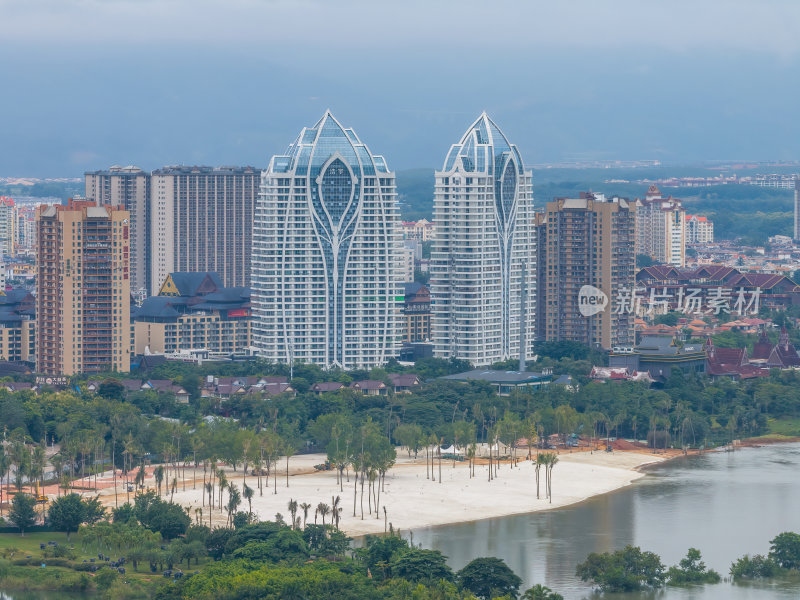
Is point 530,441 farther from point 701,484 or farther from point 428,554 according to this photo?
point 428,554

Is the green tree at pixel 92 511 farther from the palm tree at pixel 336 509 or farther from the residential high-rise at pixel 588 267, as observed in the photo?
the residential high-rise at pixel 588 267

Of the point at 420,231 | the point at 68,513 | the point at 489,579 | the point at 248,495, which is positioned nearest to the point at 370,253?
the point at 248,495

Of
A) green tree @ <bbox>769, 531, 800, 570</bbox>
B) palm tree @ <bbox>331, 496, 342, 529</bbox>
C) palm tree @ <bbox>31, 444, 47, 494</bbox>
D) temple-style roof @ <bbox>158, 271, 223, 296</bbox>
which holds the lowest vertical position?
green tree @ <bbox>769, 531, 800, 570</bbox>

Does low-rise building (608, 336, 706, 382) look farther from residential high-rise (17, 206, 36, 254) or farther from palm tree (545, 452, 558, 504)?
residential high-rise (17, 206, 36, 254)

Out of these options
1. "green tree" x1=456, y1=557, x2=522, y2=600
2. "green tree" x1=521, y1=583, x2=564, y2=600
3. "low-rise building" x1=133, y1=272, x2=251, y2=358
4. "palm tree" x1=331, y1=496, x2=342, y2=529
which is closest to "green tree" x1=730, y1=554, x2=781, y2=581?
"green tree" x1=521, y1=583, x2=564, y2=600

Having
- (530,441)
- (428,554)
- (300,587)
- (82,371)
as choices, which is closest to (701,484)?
(530,441)

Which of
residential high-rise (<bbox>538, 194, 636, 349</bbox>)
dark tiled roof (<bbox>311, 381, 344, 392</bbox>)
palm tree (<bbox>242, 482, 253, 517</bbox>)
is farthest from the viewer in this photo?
residential high-rise (<bbox>538, 194, 636, 349</bbox>)

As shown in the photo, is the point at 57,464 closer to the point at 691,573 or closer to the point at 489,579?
the point at 489,579
